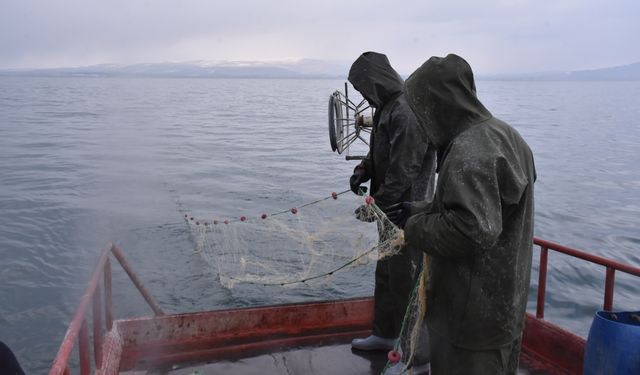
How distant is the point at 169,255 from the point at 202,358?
733cm

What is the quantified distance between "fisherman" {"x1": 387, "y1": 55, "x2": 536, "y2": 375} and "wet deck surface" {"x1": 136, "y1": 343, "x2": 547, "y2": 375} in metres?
1.86

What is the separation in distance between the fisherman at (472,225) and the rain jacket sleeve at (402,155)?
1144mm

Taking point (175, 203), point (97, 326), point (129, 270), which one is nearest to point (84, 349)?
point (97, 326)

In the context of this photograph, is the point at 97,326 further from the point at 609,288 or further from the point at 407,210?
the point at 609,288

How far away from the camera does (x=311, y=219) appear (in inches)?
499

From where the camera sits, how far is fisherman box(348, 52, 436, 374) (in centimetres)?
370

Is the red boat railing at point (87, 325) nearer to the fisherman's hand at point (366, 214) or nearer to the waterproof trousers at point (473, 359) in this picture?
the waterproof trousers at point (473, 359)

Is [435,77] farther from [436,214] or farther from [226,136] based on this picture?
[226,136]

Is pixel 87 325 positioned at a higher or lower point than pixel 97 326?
higher

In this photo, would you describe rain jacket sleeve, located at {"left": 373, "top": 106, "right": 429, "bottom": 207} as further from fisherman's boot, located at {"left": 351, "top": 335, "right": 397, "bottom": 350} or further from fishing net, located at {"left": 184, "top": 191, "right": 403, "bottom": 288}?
fishing net, located at {"left": 184, "top": 191, "right": 403, "bottom": 288}

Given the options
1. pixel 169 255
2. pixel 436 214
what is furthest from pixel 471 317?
pixel 169 255

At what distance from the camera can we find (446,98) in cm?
235

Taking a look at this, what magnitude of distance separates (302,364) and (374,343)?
24.2 inches

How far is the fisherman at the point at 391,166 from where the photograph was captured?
3.70 meters
